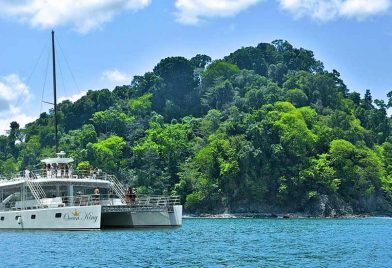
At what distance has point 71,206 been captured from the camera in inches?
1877

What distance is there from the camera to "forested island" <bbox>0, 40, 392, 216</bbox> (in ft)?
332

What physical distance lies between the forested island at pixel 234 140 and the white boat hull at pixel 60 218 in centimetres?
5385

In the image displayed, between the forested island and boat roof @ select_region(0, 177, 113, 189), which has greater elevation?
the forested island

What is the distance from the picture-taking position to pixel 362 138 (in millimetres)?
115125

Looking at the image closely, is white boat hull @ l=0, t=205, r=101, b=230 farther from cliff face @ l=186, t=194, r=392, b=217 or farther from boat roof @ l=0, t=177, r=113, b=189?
cliff face @ l=186, t=194, r=392, b=217

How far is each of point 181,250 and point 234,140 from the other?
226ft

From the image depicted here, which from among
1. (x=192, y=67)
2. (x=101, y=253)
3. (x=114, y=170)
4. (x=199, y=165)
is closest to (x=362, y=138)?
(x=199, y=165)

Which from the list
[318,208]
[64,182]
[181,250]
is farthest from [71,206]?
[318,208]

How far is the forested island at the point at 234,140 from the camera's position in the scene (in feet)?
332

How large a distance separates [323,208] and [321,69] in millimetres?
68238

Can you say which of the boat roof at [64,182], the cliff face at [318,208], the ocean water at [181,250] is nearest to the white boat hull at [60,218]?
the ocean water at [181,250]

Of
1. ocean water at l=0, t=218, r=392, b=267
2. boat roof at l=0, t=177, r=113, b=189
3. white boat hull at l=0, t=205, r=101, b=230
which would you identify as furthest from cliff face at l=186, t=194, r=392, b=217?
white boat hull at l=0, t=205, r=101, b=230

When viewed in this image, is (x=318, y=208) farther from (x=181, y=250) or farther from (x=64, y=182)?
(x=181, y=250)

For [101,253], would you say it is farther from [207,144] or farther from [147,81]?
[147,81]
